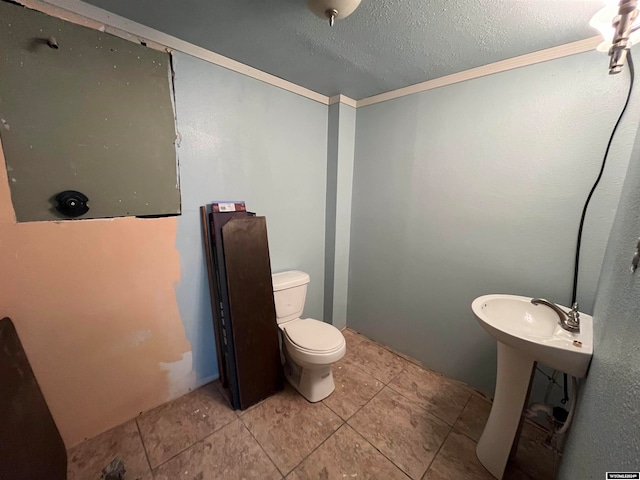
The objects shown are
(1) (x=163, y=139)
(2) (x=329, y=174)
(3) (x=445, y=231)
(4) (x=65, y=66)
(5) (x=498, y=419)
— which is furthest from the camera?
(2) (x=329, y=174)

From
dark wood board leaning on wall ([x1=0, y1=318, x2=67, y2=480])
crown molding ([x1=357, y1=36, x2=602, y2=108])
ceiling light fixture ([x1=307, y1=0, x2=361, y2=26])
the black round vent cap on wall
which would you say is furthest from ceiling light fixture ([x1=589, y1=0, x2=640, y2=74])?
dark wood board leaning on wall ([x1=0, y1=318, x2=67, y2=480])

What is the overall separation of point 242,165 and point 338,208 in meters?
0.88

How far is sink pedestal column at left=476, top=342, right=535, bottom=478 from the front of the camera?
1063 millimetres

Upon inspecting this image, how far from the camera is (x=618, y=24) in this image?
2.74 feet

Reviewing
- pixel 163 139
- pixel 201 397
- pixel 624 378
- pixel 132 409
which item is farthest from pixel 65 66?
pixel 624 378

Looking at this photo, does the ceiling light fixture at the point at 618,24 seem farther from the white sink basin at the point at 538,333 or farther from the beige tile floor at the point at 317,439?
the beige tile floor at the point at 317,439

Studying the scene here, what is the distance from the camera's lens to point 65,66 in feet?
3.42

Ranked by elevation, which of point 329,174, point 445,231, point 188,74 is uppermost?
point 188,74

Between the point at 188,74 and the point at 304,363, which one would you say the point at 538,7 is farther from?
the point at 304,363

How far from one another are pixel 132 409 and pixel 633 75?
10.1 ft

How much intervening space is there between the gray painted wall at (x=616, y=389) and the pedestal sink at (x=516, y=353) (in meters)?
0.09

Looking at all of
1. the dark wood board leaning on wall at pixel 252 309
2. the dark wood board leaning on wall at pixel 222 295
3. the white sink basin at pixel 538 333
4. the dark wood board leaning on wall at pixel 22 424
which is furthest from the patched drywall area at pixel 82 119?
the white sink basin at pixel 538 333

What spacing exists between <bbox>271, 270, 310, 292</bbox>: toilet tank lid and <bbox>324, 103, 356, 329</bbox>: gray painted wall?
0.43 m

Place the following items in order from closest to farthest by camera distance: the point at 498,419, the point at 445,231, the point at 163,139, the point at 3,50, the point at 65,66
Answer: the point at 3,50 < the point at 65,66 < the point at 498,419 < the point at 163,139 < the point at 445,231
